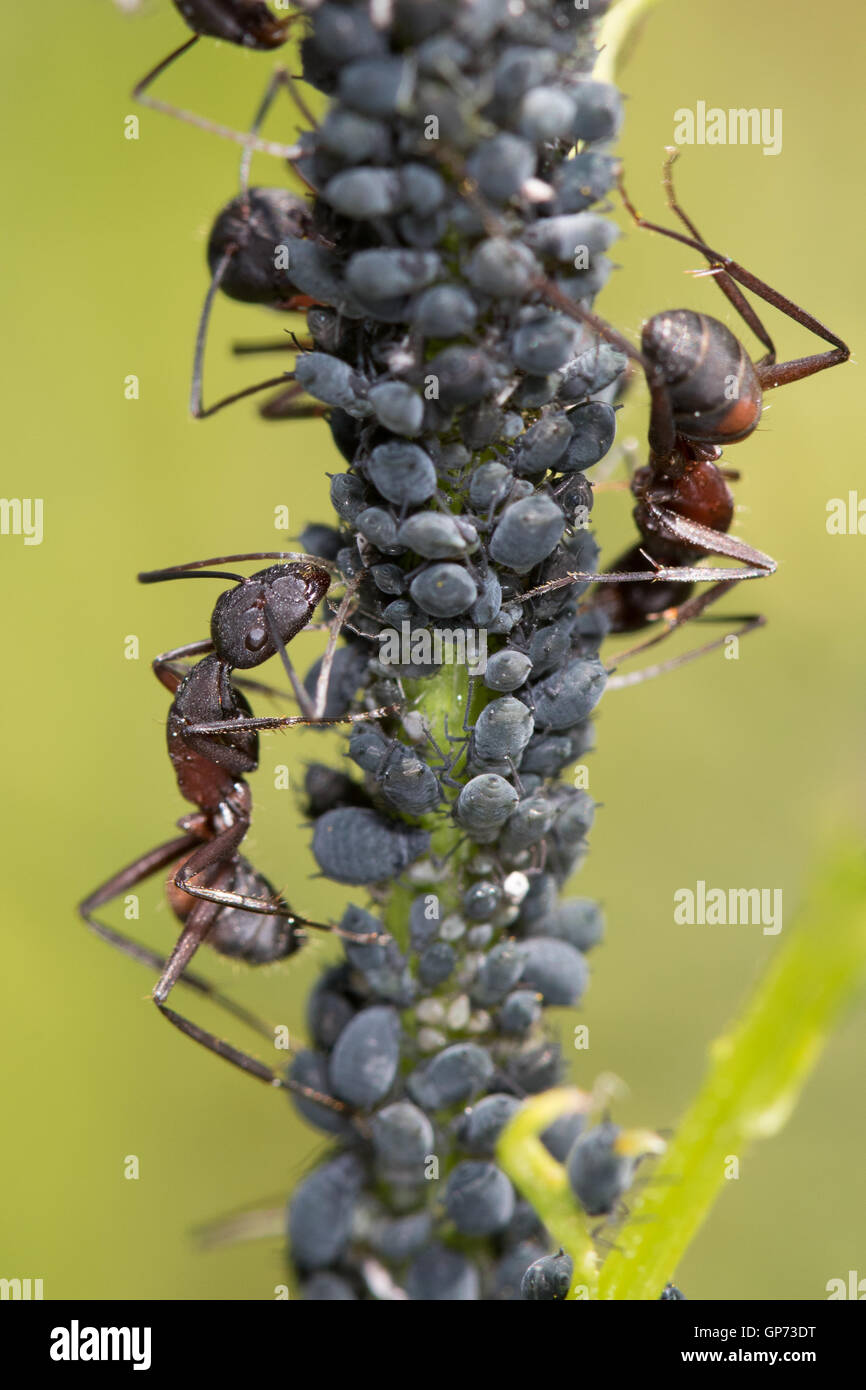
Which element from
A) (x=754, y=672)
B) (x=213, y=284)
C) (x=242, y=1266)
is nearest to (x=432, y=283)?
(x=213, y=284)

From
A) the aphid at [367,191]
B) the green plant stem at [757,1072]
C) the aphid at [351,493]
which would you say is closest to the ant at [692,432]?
the aphid at [351,493]

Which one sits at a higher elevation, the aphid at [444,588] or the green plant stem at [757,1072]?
the aphid at [444,588]

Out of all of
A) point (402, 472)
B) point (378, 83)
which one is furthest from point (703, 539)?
point (378, 83)

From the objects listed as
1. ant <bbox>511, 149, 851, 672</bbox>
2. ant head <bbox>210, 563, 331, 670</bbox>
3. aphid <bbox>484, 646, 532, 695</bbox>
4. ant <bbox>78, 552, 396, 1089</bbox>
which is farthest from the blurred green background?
aphid <bbox>484, 646, 532, 695</bbox>

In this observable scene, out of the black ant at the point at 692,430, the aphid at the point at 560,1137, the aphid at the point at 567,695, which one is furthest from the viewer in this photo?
the black ant at the point at 692,430

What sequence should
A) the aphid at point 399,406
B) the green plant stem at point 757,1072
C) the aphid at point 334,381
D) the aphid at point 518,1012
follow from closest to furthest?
the green plant stem at point 757,1072, the aphid at point 399,406, the aphid at point 334,381, the aphid at point 518,1012

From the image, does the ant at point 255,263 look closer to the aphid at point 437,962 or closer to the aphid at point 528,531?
the aphid at point 528,531
